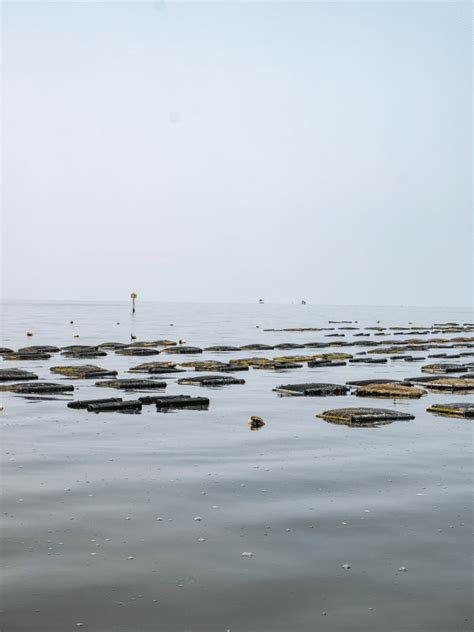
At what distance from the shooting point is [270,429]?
87.6 feet

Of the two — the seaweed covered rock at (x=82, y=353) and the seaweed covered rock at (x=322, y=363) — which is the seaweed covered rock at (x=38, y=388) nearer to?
the seaweed covered rock at (x=82, y=353)

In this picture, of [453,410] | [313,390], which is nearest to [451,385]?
[313,390]

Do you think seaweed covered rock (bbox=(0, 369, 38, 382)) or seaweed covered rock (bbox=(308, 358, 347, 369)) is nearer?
seaweed covered rock (bbox=(0, 369, 38, 382))

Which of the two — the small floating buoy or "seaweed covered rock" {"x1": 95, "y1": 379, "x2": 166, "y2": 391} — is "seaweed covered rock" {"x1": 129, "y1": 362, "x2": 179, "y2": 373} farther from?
the small floating buoy

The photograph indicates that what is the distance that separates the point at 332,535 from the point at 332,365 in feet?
146

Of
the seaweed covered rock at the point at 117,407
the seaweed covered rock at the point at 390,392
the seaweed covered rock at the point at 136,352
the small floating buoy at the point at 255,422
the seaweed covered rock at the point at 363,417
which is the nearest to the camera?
the small floating buoy at the point at 255,422

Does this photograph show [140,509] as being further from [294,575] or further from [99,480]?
[294,575]

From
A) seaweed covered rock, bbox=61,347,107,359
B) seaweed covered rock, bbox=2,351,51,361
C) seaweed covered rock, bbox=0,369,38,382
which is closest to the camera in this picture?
seaweed covered rock, bbox=0,369,38,382

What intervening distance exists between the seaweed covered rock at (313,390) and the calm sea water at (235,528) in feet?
34.2

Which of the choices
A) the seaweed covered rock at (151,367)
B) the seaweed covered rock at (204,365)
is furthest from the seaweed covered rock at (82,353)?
the seaweed covered rock at (151,367)

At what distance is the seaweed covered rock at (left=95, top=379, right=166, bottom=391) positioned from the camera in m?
38.6

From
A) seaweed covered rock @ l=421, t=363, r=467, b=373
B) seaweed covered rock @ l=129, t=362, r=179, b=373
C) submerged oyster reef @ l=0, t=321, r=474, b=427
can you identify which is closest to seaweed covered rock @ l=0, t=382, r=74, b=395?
submerged oyster reef @ l=0, t=321, r=474, b=427

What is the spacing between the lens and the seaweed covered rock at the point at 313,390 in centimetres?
3716

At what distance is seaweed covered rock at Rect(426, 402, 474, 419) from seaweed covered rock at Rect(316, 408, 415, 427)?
2205 mm
